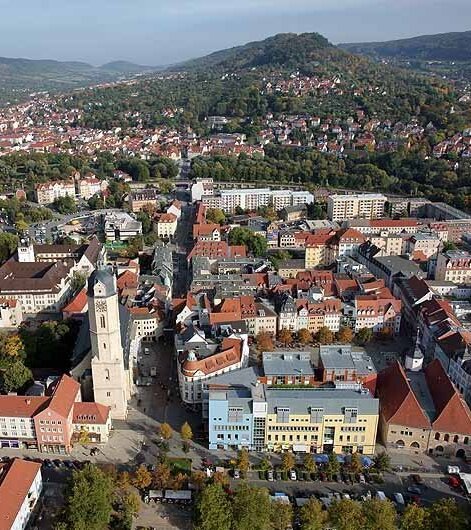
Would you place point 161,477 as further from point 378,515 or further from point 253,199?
point 253,199

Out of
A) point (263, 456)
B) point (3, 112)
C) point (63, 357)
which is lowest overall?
point (263, 456)

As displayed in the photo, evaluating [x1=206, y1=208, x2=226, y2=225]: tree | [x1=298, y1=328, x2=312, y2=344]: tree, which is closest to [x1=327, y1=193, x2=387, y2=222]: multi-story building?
[x1=206, y1=208, x2=226, y2=225]: tree

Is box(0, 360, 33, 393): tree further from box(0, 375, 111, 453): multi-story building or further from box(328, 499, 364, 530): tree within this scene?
box(328, 499, 364, 530): tree

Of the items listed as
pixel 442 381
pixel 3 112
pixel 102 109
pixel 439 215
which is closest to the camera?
pixel 442 381

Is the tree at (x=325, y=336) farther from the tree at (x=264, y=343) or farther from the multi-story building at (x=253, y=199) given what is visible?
the multi-story building at (x=253, y=199)

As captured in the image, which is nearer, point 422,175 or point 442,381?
point 442,381

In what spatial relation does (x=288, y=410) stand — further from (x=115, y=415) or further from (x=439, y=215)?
(x=439, y=215)

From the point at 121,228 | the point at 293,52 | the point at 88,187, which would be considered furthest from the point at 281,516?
the point at 293,52

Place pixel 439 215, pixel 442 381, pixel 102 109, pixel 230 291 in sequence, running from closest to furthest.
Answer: pixel 442 381, pixel 230 291, pixel 439 215, pixel 102 109

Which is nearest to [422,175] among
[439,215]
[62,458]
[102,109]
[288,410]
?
[439,215]
